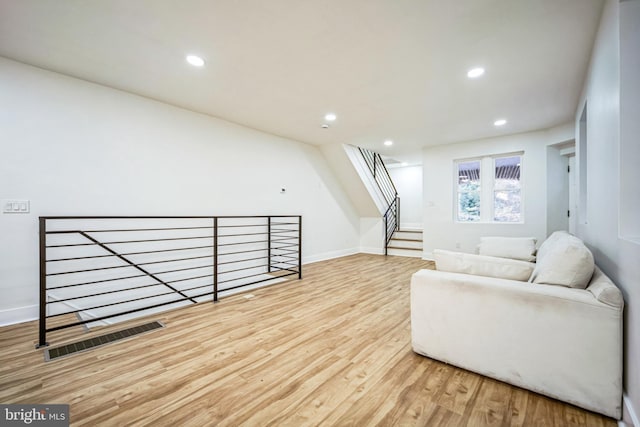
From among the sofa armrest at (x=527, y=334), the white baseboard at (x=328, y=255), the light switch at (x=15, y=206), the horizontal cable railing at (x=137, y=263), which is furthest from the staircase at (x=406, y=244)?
the light switch at (x=15, y=206)

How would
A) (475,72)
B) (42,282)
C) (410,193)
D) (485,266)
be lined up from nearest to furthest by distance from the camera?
(485,266) → (42,282) → (475,72) → (410,193)

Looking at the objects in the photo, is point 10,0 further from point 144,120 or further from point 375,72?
point 375,72

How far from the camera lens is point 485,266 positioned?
6.42 feet

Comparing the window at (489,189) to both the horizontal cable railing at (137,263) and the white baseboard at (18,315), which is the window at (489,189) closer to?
the horizontal cable railing at (137,263)

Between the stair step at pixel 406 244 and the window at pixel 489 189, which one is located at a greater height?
the window at pixel 489 189

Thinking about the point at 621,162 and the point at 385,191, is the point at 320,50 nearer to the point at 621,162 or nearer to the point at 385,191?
the point at 621,162

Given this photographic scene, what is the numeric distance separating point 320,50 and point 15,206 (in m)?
3.31

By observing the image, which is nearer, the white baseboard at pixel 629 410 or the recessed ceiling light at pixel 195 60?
the white baseboard at pixel 629 410

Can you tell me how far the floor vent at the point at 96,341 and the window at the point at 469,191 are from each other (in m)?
5.84

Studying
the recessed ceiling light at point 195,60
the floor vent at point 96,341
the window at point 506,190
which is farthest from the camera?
Result: the window at point 506,190

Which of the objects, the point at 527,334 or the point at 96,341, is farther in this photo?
the point at 96,341

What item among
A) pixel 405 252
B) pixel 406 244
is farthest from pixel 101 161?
pixel 406 244

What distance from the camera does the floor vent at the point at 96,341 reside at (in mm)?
2119

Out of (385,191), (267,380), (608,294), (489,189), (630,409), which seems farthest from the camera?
(385,191)
